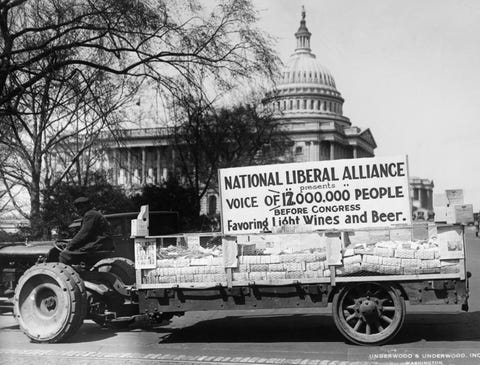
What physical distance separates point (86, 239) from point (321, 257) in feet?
9.22

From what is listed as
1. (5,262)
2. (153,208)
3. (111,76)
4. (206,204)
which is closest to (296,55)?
(206,204)

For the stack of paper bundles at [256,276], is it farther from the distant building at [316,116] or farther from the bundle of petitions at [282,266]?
the distant building at [316,116]

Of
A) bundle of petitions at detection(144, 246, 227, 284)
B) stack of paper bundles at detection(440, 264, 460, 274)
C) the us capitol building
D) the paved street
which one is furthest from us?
the us capitol building

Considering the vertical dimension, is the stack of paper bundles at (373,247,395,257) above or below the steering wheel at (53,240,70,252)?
below

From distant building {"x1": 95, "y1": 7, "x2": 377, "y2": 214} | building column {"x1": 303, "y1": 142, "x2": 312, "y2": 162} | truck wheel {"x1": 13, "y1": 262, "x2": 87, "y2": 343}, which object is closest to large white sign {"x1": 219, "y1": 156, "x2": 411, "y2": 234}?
truck wheel {"x1": 13, "y1": 262, "x2": 87, "y2": 343}

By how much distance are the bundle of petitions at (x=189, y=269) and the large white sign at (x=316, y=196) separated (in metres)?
0.38

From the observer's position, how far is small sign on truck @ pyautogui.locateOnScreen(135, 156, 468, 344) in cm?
716

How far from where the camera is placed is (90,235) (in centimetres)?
823

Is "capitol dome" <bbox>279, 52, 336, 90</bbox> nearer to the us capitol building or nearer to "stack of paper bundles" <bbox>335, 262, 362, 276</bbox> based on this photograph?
the us capitol building

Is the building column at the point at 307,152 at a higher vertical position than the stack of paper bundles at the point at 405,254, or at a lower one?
higher

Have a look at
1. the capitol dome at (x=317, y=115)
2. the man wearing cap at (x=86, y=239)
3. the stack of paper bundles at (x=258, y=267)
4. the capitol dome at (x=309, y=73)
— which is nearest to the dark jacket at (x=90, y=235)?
the man wearing cap at (x=86, y=239)

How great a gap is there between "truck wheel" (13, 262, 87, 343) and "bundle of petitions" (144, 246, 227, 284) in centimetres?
88

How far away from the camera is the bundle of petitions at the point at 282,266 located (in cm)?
729

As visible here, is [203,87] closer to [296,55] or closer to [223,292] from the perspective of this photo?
[223,292]
